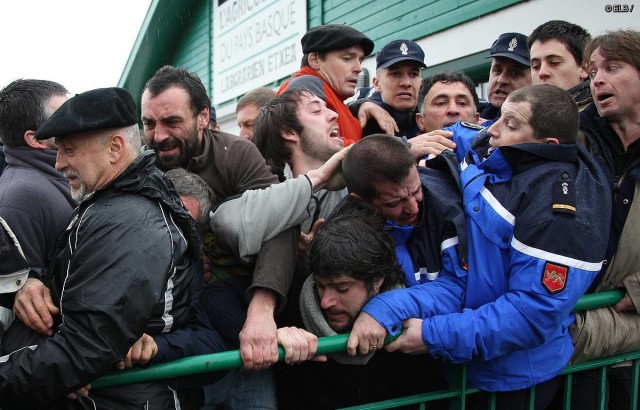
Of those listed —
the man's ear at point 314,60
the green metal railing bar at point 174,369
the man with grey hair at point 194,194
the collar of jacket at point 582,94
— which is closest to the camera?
the green metal railing bar at point 174,369

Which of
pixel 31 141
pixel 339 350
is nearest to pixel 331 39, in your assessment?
pixel 31 141

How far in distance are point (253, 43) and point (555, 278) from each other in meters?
9.17

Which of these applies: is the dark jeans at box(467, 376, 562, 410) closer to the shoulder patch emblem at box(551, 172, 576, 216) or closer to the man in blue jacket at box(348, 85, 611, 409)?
the man in blue jacket at box(348, 85, 611, 409)

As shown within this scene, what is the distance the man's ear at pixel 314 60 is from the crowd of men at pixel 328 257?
1.16 metres

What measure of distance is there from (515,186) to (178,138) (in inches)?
62.1

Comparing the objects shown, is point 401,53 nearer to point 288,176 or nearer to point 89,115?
point 288,176

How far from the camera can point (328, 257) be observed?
6.86 feet

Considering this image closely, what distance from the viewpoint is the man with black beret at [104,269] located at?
163cm

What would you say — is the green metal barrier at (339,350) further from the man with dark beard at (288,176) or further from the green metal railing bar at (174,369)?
the man with dark beard at (288,176)

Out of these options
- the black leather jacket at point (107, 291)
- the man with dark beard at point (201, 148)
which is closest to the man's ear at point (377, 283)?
the man with dark beard at point (201, 148)

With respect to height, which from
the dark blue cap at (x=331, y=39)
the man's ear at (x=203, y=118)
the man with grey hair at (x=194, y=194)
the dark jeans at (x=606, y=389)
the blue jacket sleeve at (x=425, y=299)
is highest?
the dark blue cap at (x=331, y=39)

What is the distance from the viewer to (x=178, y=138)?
110 inches

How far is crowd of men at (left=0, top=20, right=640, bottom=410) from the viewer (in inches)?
70.6

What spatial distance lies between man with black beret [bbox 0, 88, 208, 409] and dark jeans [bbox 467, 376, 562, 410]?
1114mm
